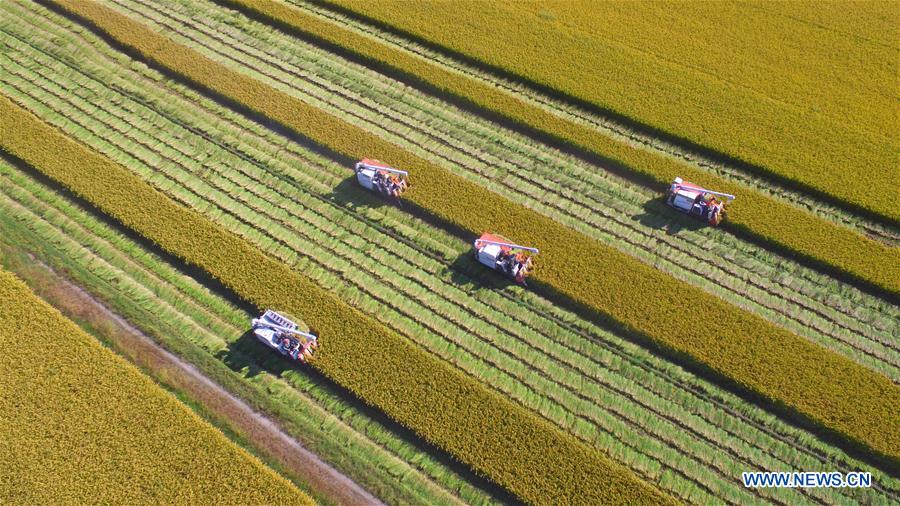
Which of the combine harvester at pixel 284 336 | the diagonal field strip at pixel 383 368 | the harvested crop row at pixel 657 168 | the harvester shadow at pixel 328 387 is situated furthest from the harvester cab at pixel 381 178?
the harvester shadow at pixel 328 387

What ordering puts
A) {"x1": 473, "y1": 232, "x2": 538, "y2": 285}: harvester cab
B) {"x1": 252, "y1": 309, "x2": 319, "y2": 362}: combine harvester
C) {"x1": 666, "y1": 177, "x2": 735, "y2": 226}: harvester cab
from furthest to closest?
{"x1": 666, "y1": 177, "x2": 735, "y2": 226}: harvester cab → {"x1": 473, "y1": 232, "x2": 538, "y2": 285}: harvester cab → {"x1": 252, "y1": 309, "x2": 319, "y2": 362}: combine harvester

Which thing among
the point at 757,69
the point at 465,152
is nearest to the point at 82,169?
the point at 465,152

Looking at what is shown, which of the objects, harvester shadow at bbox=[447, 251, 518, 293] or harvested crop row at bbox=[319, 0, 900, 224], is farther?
harvested crop row at bbox=[319, 0, 900, 224]

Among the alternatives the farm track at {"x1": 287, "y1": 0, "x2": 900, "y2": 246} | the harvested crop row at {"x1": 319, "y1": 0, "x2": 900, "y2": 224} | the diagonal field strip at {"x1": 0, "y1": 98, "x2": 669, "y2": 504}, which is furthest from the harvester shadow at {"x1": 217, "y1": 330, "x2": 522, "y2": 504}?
the harvested crop row at {"x1": 319, "y1": 0, "x2": 900, "y2": 224}

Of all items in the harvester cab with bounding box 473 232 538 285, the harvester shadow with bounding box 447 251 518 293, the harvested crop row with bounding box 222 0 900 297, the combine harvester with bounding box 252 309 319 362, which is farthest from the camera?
the harvester shadow with bounding box 447 251 518 293

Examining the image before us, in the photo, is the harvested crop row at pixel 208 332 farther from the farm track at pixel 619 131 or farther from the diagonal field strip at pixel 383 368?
the farm track at pixel 619 131

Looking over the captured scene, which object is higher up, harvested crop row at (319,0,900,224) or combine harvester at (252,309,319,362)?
harvested crop row at (319,0,900,224)

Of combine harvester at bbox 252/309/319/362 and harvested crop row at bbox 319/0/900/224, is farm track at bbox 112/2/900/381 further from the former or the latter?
combine harvester at bbox 252/309/319/362

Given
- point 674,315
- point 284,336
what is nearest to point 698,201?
point 674,315

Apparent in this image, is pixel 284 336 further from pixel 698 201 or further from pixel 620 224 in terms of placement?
pixel 698 201
